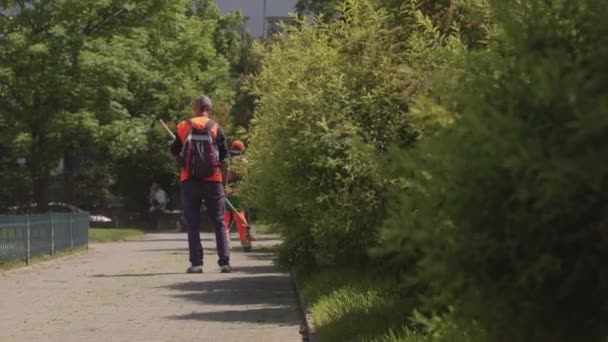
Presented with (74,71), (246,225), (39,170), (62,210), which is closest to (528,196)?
(246,225)

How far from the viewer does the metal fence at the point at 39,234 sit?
17.8 metres

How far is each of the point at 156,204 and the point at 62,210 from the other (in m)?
5.59

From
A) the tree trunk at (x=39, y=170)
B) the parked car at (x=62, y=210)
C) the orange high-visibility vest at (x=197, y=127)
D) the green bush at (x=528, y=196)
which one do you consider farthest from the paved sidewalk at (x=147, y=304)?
the parked car at (x=62, y=210)

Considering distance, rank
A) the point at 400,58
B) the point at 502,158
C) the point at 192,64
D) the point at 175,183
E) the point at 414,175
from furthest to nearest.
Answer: the point at 175,183 < the point at 192,64 < the point at 400,58 < the point at 414,175 < the point at 502,158

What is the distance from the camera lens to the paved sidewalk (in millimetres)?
9934

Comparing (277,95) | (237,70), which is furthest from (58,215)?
(237,70)

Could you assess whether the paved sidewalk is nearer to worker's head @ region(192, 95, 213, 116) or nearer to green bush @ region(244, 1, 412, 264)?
green bush @ region(244, 1, 412, 264)

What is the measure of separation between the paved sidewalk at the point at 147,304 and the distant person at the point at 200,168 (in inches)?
23.7

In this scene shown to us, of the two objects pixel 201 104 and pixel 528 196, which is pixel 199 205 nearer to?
pixel 201 104

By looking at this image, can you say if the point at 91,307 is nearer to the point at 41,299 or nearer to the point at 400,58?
the point at 41,299

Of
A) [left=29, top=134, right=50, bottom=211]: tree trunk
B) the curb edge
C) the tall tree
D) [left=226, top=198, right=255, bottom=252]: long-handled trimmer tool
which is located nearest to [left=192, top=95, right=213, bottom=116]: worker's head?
the curb edge

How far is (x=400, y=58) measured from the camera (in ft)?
33.9

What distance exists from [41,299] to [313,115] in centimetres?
400

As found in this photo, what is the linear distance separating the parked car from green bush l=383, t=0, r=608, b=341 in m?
33.5
